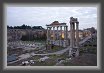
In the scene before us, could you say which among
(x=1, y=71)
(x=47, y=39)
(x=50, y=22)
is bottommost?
(x=1, y=71)

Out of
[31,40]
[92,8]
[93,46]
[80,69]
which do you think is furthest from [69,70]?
[92,8]

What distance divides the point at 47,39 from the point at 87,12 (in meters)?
0.84

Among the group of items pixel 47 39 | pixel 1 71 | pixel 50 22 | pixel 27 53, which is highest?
pixel 50 22

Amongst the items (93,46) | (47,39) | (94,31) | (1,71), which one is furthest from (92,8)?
(1,71)

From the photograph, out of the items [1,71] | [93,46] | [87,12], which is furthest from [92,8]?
[1,71]

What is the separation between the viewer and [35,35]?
4.05 meters

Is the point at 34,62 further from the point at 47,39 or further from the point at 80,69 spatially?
the point at 80,69

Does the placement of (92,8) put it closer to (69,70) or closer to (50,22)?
(50,22)

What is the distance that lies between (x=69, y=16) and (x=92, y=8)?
42 cm

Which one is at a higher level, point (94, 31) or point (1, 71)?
point (94, 31)

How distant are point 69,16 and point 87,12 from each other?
1.06ft

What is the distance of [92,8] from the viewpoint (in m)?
3.95

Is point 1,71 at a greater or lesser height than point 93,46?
lesser

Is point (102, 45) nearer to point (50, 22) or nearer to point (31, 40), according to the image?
point (50, 22)
